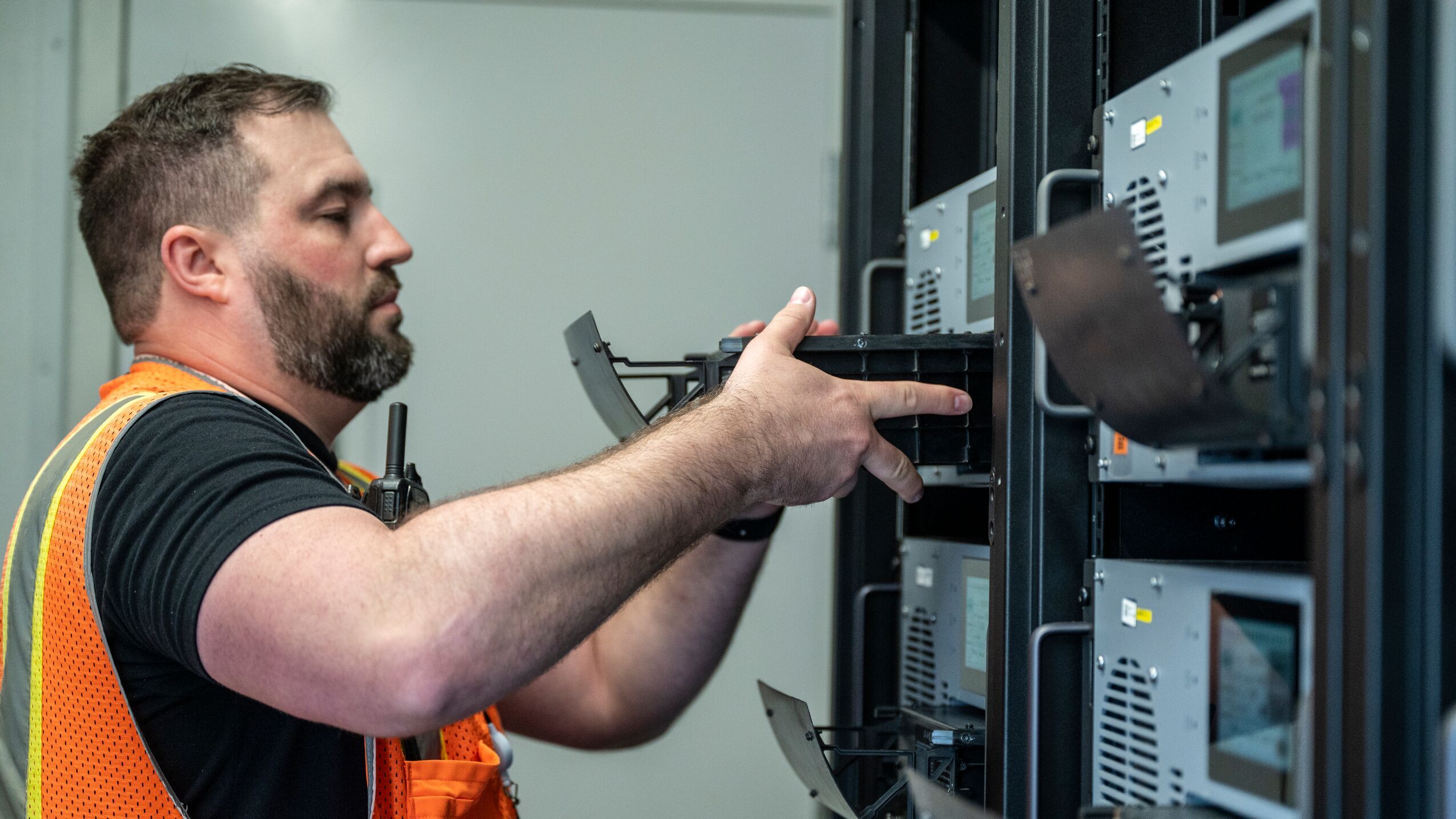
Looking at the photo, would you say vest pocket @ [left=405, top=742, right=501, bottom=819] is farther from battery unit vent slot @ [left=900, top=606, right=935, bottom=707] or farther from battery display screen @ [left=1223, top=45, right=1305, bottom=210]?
battery display screen @ [left=1223, top=45, right=1305, bottom=210]

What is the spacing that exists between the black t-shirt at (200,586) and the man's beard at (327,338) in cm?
33

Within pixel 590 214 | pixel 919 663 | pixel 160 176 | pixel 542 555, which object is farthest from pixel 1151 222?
pixel 590 214

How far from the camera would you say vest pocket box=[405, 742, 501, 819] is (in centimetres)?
129

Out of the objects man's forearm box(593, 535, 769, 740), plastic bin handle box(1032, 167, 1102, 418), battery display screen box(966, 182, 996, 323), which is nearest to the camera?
plastic bin handle box(1032, 167, 1102, 418)

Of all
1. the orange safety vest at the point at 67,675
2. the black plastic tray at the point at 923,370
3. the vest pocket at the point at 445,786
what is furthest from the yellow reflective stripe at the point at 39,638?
the black plastic tray at the point at 923,370

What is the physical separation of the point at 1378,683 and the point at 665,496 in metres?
0.53

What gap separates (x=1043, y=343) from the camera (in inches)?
38.5

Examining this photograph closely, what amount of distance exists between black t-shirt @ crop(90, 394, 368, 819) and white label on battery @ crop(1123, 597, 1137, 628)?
25.8 inches

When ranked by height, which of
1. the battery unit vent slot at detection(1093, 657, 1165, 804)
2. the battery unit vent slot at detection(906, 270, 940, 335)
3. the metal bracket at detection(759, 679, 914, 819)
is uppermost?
the battery unit vent slot at detection(906, 270, 940, 335)

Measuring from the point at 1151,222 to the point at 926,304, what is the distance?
0.52m

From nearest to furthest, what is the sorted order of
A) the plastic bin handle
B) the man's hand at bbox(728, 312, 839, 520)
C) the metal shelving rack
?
the metal shelving rack
the plastic bin handle
the man's hand at bbox(728, 312, 839, 520)

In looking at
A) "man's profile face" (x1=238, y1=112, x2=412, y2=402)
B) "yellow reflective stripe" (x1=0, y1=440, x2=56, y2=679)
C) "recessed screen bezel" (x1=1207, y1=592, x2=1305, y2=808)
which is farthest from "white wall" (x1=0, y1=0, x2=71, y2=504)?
"recessed screen bezel" (x1=1207, y1=592, x2=1305, y2=808)

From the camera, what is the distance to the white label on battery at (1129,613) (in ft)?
3.10

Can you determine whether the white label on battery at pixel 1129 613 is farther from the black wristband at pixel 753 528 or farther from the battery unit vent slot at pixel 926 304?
the black wristband at pixel 753 528
